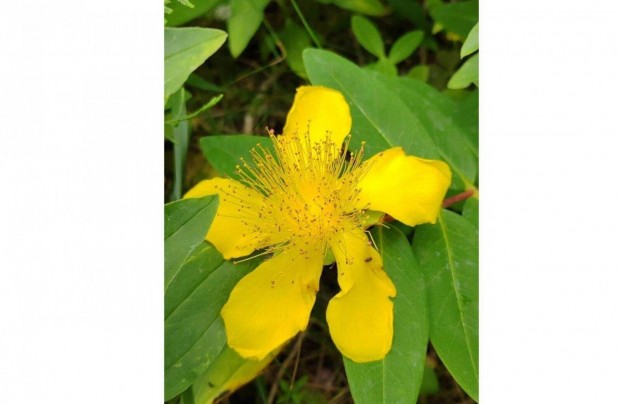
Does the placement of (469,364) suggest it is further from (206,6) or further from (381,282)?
(206,6)

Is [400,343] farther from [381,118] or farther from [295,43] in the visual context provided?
[295,43]

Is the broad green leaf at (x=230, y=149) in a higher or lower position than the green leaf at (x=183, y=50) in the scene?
lower

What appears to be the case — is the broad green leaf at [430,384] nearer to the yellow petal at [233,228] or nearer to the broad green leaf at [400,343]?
the broad green leaf at [400,343]

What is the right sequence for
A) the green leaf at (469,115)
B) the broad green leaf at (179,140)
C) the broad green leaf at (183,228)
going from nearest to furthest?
the broad green leaf at (183,228)
the broad green leaf at (179,140)
the green leaf at (469,115)

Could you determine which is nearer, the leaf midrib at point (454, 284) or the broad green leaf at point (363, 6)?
the leaf midrib at point (454, 284)

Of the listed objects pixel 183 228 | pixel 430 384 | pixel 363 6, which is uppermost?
pixel 363 6

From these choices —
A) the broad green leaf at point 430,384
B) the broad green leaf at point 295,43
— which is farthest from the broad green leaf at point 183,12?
the broad green leaf at point 430,384

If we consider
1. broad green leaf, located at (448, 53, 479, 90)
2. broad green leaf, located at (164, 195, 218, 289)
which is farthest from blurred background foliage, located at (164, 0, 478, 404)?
broad green leaf, located at (164, 195, 218, 289)

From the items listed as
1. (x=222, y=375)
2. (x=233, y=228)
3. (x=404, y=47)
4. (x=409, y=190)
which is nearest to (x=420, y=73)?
(x=404, y=47)
